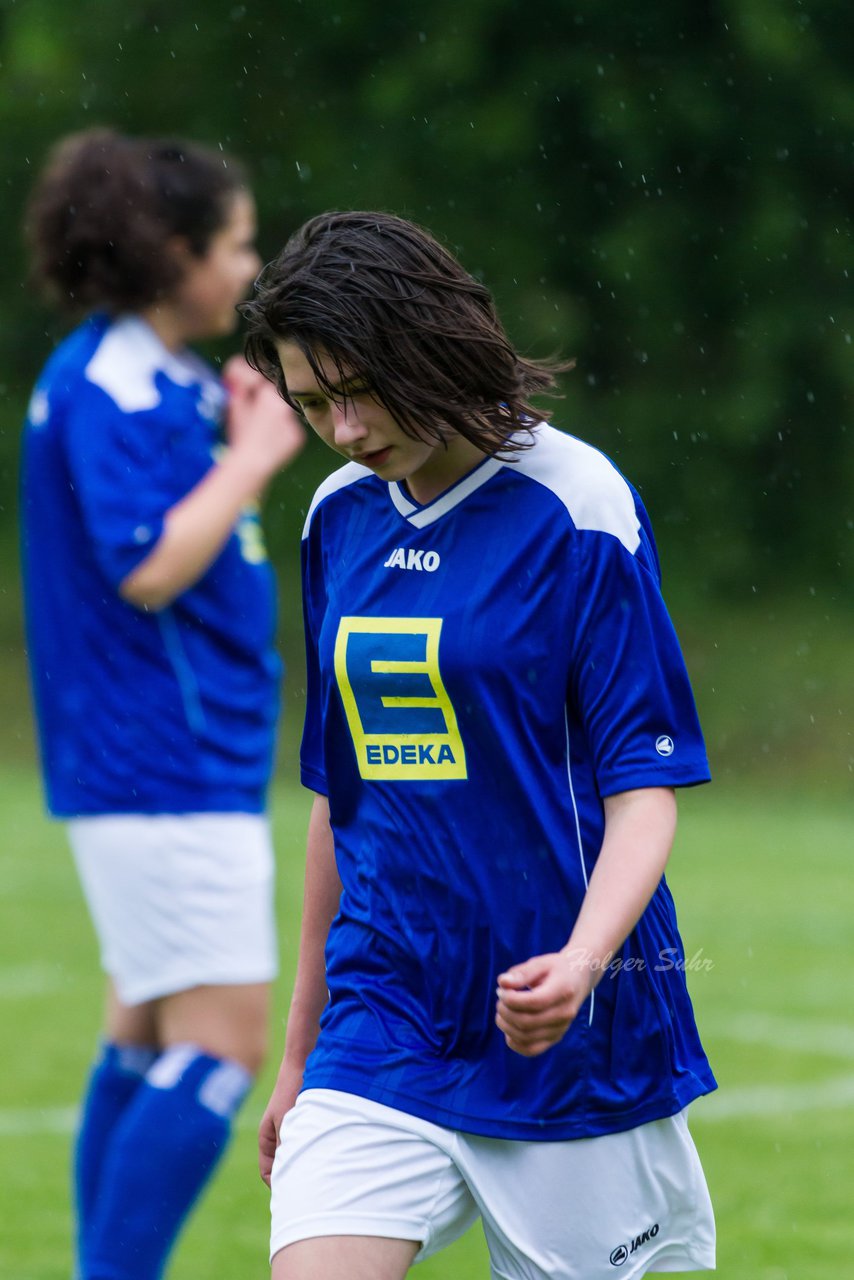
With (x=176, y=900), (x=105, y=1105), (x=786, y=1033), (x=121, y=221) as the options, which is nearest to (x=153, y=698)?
(x=176, y=900)

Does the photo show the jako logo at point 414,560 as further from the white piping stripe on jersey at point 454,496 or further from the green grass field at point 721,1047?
the green grass field at point 721,1047

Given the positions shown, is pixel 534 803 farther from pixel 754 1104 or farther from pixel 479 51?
pixel 479 51

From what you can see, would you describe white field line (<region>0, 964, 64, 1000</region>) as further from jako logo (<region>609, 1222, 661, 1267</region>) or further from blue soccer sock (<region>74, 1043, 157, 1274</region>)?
jako logo (<region>609, 1222, 661, 1267</region>)

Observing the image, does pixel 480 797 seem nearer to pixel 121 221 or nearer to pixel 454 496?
pixel 454 496

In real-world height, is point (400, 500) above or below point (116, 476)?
above

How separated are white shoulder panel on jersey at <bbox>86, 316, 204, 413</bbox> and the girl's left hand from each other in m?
1.99

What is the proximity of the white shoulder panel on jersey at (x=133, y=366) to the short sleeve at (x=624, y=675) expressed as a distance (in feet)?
5.45

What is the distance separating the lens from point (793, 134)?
67.9ft

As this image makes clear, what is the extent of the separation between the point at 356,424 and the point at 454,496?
8.2 inches

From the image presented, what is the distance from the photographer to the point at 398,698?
2.75 metres

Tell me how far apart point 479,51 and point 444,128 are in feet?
2.64

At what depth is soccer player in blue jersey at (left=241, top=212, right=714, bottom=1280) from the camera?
2635 millimetres

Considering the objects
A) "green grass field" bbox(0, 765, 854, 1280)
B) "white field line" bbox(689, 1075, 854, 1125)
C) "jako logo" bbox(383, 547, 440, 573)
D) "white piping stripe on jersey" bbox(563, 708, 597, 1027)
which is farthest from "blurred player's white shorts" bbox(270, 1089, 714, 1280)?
"white field line" bbox(689, 1075, 854, 1125)

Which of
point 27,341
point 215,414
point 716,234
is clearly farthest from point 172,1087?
point 27,341
